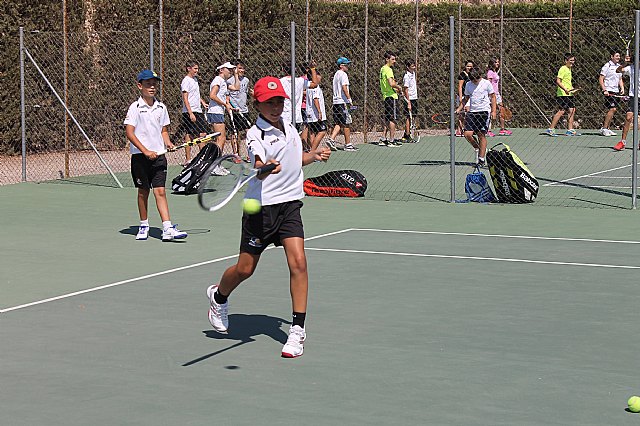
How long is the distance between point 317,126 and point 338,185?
490 cm

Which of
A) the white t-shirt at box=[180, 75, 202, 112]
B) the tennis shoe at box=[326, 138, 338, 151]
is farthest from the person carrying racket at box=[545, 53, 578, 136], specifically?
the white t-shirt at box=[180, 75, 202, 112]

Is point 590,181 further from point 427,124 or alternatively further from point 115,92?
point 427,124

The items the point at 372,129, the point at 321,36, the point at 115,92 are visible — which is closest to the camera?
the point at 115,92

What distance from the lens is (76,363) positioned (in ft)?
23.3

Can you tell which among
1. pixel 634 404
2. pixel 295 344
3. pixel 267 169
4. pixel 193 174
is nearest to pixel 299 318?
pixel 295 344

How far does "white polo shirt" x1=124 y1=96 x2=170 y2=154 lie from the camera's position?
12023 millimetres

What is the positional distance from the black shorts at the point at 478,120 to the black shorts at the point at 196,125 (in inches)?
169

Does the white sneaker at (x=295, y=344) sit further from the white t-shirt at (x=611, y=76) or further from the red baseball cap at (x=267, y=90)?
the white t-shirt at (x=611, y=76)

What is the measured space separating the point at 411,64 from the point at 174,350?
17756mm

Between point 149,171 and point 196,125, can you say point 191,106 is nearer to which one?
point 196,125

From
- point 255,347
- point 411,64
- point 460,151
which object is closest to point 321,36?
point 411,64

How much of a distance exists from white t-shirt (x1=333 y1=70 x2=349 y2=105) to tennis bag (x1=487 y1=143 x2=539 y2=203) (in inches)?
305

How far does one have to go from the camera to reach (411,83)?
24969 mm

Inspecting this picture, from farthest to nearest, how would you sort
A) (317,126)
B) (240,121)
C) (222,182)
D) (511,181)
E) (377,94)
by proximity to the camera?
(377,94), (317,126), (240,121), (511,181), (222,182)
